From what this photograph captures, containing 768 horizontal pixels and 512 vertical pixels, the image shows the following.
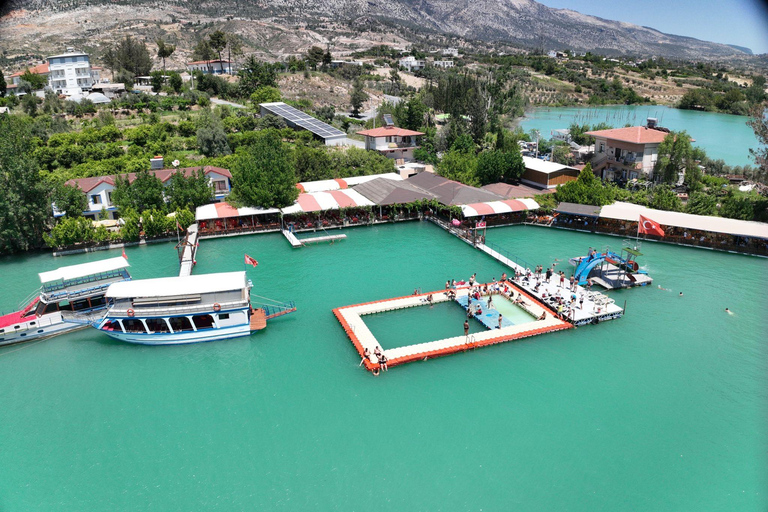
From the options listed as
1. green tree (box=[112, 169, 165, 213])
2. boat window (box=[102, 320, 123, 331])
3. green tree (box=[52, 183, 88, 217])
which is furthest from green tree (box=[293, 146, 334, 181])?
boat window (box=[102, 320, 123, 331])

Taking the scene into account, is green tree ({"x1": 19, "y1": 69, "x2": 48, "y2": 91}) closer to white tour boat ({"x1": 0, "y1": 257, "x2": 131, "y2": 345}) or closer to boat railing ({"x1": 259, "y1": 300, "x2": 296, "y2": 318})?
white tour boat ({"x1": 0, "y1": 257, "x2": 131, "y2": 345})

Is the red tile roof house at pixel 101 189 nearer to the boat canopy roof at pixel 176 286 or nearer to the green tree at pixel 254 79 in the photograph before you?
the boat canopy roof at pixel 176 286

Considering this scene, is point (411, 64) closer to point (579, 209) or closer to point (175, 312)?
point (579, 209)

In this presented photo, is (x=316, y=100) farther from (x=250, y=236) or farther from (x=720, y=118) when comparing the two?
(x=720, y=118)

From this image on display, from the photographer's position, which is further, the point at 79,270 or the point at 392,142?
the point at 392,142

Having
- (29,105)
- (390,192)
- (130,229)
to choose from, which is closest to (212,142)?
(130,229)

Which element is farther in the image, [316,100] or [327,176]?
[316,100]

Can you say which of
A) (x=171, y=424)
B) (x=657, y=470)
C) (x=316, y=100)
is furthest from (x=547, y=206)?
(x=316, y=100)
